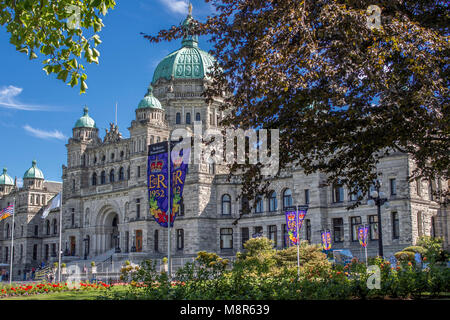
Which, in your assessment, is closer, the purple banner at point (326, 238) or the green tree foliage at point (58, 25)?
the green tree foliage at point (58, 25)

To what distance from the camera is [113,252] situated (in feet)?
189

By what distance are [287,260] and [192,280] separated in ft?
58.3

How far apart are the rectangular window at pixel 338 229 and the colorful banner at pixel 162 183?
20.6 meters

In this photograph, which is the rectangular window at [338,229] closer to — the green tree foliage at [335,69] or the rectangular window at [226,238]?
the rectangular window at [226,238]

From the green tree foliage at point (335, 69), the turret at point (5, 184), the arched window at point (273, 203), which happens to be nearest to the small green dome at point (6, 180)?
the turret at point (5, 184)

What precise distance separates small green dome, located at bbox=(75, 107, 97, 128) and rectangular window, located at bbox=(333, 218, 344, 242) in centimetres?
3347

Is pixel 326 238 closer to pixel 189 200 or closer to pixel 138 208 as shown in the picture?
pixel 189 200

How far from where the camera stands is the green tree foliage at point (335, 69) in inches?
450

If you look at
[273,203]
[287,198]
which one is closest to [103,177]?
[273,203]

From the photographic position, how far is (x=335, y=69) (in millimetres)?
11898

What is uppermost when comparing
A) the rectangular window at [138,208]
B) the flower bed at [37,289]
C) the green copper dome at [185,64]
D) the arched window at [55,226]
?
the green copper dome at [185,64]

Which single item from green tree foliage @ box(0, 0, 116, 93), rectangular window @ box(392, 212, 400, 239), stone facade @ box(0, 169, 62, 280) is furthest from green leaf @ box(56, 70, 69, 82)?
stone facade @ box(0, 169, 62, 280)

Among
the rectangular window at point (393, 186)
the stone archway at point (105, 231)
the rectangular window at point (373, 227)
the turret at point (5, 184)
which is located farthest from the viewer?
the turret at point (5, 184)

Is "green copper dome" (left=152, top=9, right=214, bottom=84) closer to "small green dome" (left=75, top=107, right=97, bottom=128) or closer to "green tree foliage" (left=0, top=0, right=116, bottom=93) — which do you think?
"small green dome" (left=75, top=107, right=97, bottom=128)
